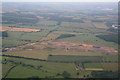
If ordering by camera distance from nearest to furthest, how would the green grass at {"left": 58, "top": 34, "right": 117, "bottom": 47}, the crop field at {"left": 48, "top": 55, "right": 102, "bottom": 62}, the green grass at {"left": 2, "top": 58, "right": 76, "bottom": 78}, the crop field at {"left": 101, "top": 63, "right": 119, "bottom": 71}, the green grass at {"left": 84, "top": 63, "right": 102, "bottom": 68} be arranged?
1. the green grass at {"left": 2, "top": 58, "right": 76, "bottom": 78}
2. the crop field at {"left": 101, "top": 63, "right": 119, "bottom": 71}
3. the green grass at {"left": 84, "top": 63, "right": 102, "bottom": 68}
4. the crop field at {"left": 48, "top": 55, "right": 102, "bottom": 62}
5. the green grass at {"left": 58, "top": 34, "right": 117, "bottom": 47}

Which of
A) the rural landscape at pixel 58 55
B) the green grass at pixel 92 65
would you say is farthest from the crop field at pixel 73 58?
the green grass at pixel 92 65

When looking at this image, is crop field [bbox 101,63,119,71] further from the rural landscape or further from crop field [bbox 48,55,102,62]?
crop field [bbox 48,55,102,62]

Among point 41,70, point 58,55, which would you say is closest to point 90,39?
point 58,55

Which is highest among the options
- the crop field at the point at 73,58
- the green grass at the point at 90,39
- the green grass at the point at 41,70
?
the green grass at the point at 90,39

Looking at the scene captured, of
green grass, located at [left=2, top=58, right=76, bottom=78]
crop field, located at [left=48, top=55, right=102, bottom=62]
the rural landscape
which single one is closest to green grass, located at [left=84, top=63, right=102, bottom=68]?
the rural landscape

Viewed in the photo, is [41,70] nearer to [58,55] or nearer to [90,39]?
[58,55]

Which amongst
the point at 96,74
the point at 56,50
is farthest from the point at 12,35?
the point at 96,74

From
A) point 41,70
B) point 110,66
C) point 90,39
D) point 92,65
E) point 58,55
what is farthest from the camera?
point 90,39

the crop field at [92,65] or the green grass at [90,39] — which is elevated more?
the green grass at [90,39]

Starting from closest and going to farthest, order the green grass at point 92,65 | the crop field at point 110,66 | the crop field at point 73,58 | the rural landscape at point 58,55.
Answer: the rural landscape at point 58,55
the crop field at point 110,66
the green grass at point 92,65
the crop field at point 73,58

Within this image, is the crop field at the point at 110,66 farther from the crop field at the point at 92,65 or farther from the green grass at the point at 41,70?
the green grass at the point at 41,70

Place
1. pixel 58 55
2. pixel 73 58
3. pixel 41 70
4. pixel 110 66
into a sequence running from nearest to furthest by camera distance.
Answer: pixel 41 70 → pixel 110 66 → pixel 73 58 → pixel 58 55

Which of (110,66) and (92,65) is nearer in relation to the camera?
(110,66)
